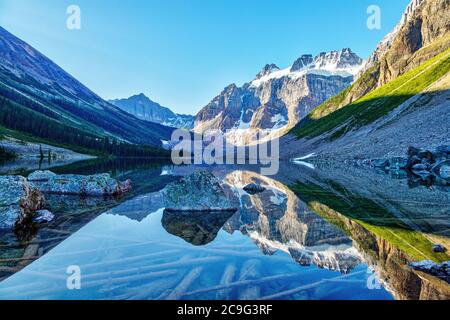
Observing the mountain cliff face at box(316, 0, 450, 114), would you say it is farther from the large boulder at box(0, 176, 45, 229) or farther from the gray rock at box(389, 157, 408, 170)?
the large boulder at box(0, 176, 45, 229)

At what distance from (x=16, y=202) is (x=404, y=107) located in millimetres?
130366

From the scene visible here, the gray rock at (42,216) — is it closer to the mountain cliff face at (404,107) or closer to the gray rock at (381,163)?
the gray rock at (381,163)

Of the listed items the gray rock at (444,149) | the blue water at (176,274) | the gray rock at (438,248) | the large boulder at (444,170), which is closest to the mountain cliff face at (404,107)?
the gray rock at (444,149)

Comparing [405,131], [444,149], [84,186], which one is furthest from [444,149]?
[84,186]

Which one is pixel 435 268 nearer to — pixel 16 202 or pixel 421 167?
pixel 16 202

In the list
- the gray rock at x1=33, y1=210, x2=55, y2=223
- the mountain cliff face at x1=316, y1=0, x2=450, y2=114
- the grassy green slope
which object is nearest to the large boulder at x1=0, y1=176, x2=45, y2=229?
the gray rock at x1=33, y1=210, x2=55, y2=223

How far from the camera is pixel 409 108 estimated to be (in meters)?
110

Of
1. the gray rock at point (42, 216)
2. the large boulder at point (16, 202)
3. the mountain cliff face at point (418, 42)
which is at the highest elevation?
the mountain cliff face at point (418, 42)

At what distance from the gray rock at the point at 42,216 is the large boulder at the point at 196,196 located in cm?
653

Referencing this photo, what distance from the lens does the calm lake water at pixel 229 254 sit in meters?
7.80

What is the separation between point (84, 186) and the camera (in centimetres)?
2570

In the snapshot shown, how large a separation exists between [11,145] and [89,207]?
129364mm
